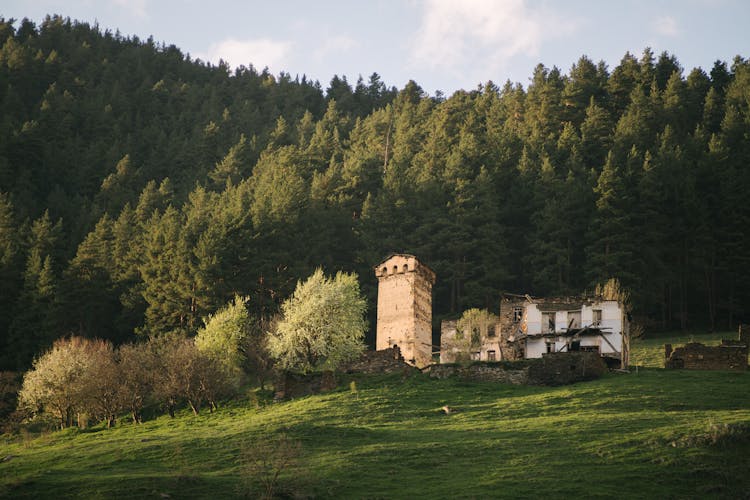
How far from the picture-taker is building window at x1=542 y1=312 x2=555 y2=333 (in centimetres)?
6456

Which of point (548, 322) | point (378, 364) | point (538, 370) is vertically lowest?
Answer: point (538, 370)

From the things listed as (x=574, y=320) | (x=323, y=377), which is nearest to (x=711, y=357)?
(x=574, y=320)

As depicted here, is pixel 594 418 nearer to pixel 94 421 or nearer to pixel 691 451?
pixel 691 451

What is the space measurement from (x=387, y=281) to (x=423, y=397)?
67.9 feet

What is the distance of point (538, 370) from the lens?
182ft

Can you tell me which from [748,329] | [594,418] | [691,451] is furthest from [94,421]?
[748,329]

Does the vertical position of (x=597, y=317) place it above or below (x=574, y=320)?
above

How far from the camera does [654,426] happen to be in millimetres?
41094

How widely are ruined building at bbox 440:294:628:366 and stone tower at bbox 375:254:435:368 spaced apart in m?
3.42

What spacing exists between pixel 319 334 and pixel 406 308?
9964mm

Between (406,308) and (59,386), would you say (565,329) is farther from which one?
(59,386)

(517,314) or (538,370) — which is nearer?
(538,370)

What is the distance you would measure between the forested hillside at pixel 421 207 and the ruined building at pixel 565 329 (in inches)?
620

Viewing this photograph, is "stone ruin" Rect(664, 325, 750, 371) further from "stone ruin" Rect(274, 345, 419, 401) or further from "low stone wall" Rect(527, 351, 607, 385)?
"stone ruin" Rect(274, 345, 419, 401)
